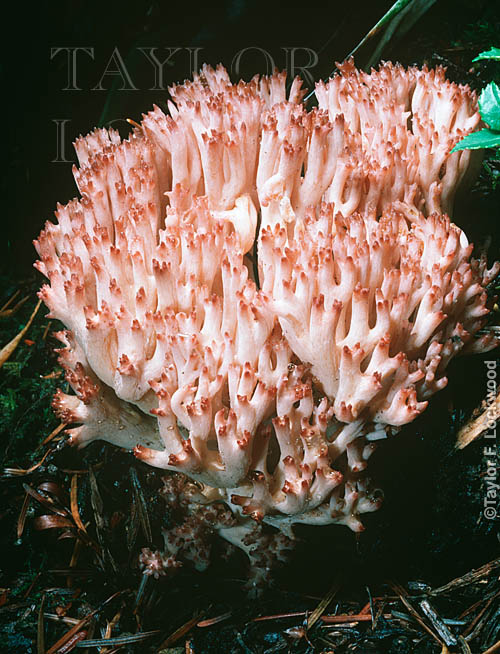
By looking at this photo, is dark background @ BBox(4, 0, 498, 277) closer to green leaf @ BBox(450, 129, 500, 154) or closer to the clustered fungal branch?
the clustered fungal branch

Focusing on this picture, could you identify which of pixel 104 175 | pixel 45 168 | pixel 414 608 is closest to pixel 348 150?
pixel 104 175

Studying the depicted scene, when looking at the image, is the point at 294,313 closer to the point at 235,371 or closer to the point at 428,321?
the point at 235,371

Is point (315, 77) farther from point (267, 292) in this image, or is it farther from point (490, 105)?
point (267, 292)

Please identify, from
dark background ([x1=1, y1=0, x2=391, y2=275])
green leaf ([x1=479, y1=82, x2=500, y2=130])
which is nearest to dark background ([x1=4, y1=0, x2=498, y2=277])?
dark background ([x1=1, y1=0, x2=391, y2=275])

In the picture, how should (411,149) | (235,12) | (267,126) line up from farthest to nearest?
(235,12)
(411,149)
(267,126)

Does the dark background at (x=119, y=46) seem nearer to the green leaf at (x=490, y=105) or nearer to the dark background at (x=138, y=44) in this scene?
the dark background at (x=138, y=44)

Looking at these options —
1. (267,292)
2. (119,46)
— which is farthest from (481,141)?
(119,46)
